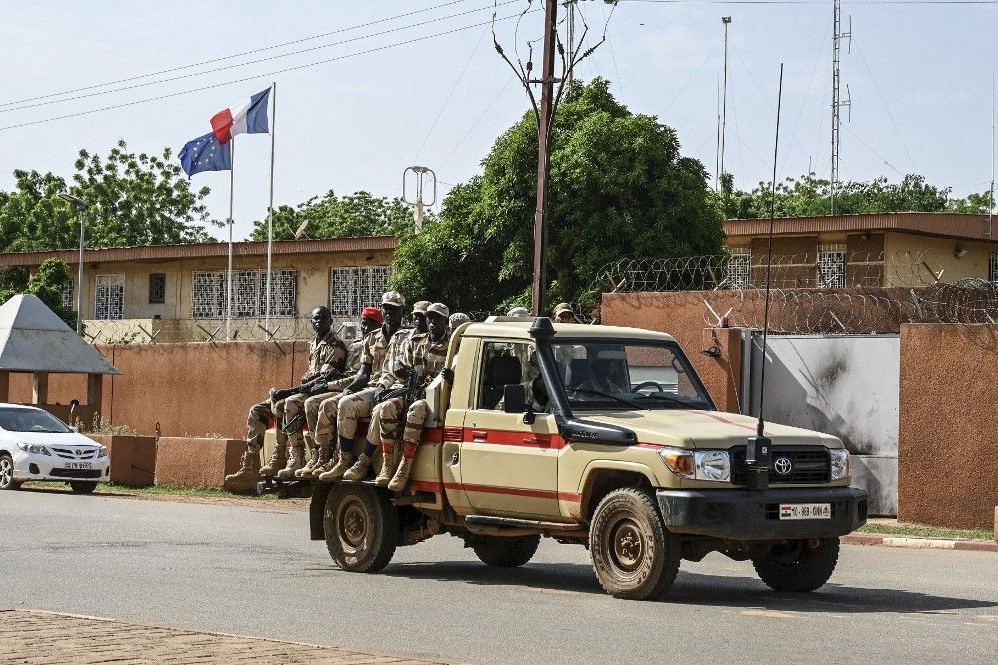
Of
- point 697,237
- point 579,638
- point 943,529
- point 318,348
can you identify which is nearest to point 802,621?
point 579,638

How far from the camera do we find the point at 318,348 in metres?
14.7

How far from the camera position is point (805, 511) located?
11.2 m

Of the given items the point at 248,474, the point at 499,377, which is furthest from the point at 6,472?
the point at 499,377

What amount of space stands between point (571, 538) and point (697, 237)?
19.7m

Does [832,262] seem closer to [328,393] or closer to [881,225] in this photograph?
[881,225]

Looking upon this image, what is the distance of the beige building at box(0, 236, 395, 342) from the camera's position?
42531mm

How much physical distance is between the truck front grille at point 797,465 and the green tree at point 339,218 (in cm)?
5501

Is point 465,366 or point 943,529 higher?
point 465,366

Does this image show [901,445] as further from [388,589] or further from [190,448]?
[190,448]

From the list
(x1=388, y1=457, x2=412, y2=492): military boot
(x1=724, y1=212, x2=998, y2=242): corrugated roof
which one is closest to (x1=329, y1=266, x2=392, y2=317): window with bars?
(x1=724, y1=212, x2=998, y2=242): corrugated roof

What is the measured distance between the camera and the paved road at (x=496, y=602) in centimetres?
909

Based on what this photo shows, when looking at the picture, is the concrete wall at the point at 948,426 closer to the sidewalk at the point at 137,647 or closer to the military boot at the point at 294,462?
the military boot at the point at 294,462

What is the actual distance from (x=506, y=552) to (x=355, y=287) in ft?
95.6

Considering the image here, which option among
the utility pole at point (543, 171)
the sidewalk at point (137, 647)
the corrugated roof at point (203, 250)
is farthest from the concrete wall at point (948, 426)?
the corrugated roof at point (203, 250)
